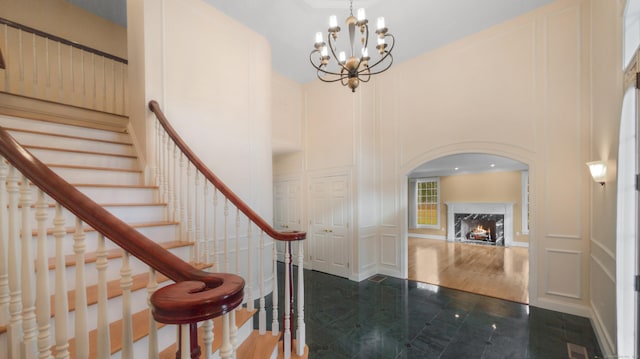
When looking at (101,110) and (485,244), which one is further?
(485,244)

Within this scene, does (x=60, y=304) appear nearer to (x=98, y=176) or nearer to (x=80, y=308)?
(x=80, y=308)

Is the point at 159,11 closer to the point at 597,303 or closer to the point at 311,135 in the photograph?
the point at 311,135

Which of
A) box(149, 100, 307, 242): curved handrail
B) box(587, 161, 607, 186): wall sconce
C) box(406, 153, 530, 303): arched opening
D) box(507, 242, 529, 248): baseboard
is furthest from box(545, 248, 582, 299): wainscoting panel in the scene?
box(507, 242, 529, 248): baseboard

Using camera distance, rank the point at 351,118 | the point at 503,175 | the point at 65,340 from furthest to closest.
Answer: the point at 503,175 → the point at 351,118 → the point at 65,340

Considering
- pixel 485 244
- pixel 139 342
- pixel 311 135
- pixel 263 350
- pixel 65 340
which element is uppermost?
pixel 311 135

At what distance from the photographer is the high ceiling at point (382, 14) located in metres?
3.43

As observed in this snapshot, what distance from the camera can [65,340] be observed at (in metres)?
0.84

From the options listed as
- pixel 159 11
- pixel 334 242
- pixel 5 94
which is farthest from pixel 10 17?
pixel 334 242

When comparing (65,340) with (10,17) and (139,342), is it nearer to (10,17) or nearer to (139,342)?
(139,342)

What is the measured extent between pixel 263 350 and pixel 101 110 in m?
4.81

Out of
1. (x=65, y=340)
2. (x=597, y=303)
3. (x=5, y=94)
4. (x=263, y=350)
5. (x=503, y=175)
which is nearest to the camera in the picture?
(x=65, y=340)

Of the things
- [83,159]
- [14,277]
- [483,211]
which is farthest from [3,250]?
[483,211]

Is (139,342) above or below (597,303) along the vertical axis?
above

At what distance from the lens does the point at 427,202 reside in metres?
10.1
